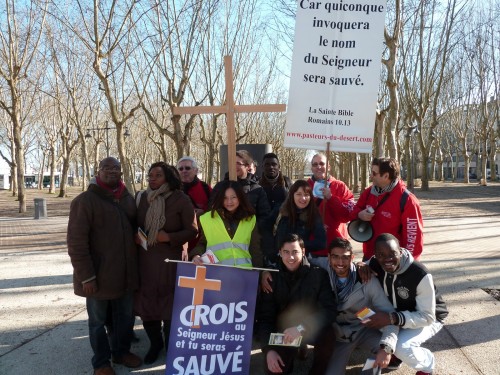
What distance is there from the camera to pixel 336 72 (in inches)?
175

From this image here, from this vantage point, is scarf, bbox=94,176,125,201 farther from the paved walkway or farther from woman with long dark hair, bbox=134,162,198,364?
the paved walkway

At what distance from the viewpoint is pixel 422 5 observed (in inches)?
614

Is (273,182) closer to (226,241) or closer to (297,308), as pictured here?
(226,241)

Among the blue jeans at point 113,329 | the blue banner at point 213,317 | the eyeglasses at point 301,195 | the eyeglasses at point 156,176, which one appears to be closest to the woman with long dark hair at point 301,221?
the eyeglasses at point 301,195

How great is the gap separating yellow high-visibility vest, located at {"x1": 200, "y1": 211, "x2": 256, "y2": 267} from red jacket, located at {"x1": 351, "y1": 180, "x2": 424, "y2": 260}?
123cm

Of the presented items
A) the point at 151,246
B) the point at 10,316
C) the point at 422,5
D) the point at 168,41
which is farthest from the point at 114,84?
the point at 151,246

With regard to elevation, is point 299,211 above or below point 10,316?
above

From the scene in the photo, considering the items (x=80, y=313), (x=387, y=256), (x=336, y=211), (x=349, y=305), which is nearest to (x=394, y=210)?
(x=336, y=211)

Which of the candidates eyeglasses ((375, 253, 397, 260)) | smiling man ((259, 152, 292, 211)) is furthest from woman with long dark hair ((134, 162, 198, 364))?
eyeglasses ((375, 253, 397, 260))

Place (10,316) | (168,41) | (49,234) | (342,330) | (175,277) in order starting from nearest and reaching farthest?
(342,330) < (175,277) < (10,316) < (49,234) < (168,41)

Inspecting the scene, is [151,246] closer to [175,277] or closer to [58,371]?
[175,277]

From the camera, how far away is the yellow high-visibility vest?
12.7 feet

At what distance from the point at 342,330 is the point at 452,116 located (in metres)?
46.1

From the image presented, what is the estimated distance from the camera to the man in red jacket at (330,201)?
177 inches
